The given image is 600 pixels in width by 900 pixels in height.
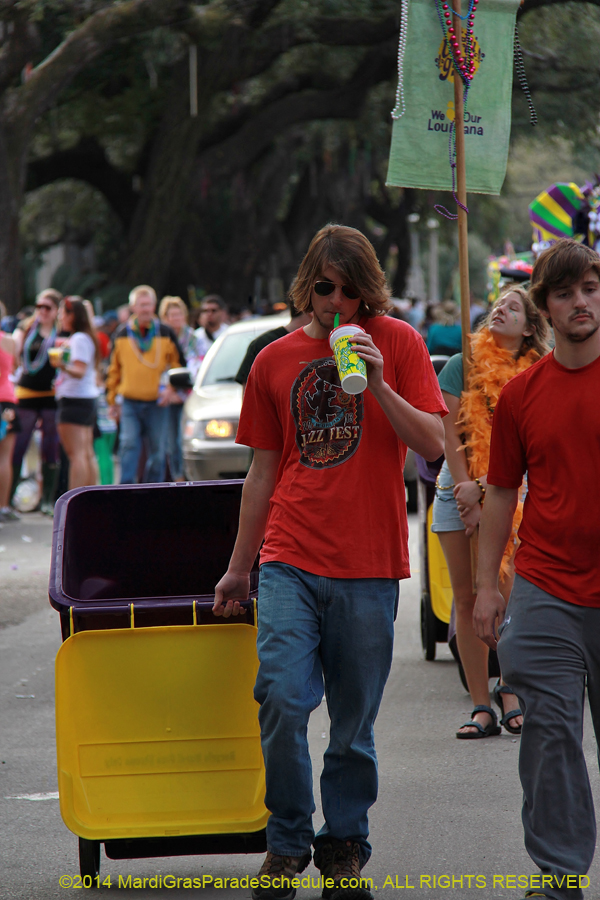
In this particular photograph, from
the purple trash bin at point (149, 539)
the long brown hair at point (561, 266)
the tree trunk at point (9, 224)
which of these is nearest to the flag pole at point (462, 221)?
the purple trash bin at point (149, 539)

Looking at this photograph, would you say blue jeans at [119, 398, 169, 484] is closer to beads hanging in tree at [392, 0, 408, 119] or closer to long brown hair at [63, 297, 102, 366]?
long brown hair at [63, 297, 102, 366]

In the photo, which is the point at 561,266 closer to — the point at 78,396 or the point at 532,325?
the point at 532,325

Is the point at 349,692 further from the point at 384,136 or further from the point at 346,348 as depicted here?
the point at 384,136

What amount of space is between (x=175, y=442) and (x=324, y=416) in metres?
10.3

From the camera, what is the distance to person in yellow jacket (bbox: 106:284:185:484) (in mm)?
12281

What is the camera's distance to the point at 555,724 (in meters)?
3.25

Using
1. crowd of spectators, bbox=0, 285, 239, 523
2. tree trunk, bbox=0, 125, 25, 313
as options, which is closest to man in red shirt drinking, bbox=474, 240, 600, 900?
crowd of spectators, bbox=0, 285, 239, 523

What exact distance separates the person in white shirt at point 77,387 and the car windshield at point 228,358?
1124 millimetres

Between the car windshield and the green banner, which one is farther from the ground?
the green banner

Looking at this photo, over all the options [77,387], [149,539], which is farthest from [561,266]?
[77,387]

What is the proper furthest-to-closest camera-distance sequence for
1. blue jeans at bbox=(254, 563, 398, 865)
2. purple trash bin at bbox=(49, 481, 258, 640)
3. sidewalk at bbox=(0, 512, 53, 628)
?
1. sidewalk at bbox=(0, 512, 53, 628)
2. purple trash bin at bbox=(49, 481, 258, 640)
3. blue jeans at bbox=(254, 563, 398, 865)

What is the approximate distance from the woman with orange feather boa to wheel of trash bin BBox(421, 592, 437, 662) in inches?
49.4

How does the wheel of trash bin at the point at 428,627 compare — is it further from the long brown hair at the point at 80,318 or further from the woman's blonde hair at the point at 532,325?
the long brown hair at the point at 80,318

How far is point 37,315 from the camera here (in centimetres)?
1281
